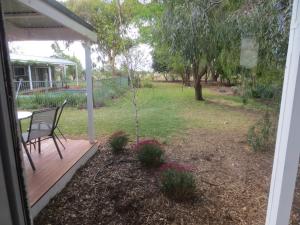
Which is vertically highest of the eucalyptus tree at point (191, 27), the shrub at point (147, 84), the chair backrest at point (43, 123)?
the eucalyptus tree at point (191, 27)

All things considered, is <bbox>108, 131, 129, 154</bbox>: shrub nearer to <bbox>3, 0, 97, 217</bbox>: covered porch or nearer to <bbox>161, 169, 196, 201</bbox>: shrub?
<bbox>3, 0, 97, 217</bbox>: covered porch

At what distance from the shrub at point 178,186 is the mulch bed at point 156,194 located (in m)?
0.06

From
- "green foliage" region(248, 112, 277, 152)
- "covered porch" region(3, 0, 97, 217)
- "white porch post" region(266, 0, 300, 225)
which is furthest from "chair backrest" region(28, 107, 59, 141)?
"white porch post" region(266, 0, 300, 225)

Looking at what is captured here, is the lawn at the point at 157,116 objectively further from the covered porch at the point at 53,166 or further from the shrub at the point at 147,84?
the covered porch at the point at 53,166

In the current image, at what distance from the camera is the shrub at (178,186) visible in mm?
2082

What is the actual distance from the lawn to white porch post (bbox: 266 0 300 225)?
2941 mm

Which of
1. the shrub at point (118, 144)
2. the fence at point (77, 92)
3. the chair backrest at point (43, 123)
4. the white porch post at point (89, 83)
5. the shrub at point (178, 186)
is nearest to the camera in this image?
the fence at point (77, 92)

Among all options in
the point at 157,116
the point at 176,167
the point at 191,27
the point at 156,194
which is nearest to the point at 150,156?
the point at 176,167

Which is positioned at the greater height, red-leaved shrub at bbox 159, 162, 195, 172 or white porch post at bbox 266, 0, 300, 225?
white porch post at bbox 266, 0, 300, 225

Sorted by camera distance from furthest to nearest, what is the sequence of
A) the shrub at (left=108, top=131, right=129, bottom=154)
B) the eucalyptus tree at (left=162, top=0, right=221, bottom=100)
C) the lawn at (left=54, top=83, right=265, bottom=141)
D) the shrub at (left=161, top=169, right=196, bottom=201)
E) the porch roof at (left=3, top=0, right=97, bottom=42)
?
A: the lawn at (left=54, top=83, right=265, bottom=141), the shrub at (left=108, top=131, right=129, bottom=154), the shrub at (left=161, top=169, right=196, bottom=201), the porch roof at (left=3, top=0, right=97, bottom=42), the eucalyptus tree at (left=162, top=0, right=221, bottom=100)

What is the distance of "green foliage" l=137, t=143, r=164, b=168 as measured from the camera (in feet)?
9.13

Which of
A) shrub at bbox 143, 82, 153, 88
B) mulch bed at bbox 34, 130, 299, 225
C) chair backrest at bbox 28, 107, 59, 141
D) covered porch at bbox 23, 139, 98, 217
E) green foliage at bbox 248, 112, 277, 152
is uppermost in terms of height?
shrub at bbox 143, 82, 153, 88

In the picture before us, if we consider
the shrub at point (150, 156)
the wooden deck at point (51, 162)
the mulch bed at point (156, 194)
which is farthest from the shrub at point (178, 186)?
the wooden deck at point (51, 162)

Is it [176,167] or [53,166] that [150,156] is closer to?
[176,167]
